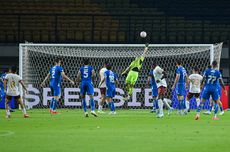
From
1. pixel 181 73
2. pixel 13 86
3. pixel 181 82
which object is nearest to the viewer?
pixel 13 86

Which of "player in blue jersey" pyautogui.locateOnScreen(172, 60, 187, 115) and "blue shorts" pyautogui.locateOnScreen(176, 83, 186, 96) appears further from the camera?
"blue shorts" pyautogui.locateOnScreen(176, 83, 186, 96)

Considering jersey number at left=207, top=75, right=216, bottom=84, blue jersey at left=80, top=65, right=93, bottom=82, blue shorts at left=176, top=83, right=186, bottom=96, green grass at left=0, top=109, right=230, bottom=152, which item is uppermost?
blue jersey at left=80, top=65, right=93, bottom=82

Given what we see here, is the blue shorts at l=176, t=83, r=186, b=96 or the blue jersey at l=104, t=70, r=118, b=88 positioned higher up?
the blue jersey at l=104, t=70, r=118, b=88

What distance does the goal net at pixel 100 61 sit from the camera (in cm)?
3334

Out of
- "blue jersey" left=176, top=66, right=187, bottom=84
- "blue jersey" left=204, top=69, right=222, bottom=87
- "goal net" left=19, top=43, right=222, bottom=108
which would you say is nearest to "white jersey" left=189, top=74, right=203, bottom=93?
"blue jersey" left=176, top=66, right=187, bottom=84

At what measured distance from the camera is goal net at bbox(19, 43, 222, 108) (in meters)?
33.3

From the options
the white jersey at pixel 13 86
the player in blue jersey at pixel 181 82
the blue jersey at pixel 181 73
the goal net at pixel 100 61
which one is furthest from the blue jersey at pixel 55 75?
the goal net at pixel 100 61

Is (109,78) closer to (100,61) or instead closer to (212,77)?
(212,77)

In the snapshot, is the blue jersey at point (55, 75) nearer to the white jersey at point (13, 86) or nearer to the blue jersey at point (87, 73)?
the blue jersey at point (87, 73)

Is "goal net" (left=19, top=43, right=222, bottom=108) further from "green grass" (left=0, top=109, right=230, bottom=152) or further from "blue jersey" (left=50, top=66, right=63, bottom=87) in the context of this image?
"green grass" (left=0, top=109, right=230, bottom=152)

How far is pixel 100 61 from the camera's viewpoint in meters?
36.4

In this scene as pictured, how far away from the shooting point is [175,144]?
13844 mm

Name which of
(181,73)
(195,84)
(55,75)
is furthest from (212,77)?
(55,75)

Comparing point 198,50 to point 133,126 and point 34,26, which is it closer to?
point 34,26
